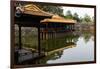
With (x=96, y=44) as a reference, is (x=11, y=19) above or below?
above

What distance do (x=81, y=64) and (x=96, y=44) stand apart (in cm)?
30

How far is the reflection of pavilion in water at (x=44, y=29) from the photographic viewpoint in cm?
220

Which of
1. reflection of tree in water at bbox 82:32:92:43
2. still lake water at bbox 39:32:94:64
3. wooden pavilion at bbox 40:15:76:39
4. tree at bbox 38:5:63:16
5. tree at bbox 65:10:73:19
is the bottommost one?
still lake water at bbox 39:32:94:64

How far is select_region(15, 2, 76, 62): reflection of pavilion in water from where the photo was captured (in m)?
2.20

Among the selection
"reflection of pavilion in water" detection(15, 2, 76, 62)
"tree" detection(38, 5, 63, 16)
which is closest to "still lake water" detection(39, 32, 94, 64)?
"reflection of pavilion in water" detection(15, 2, 76, 62)

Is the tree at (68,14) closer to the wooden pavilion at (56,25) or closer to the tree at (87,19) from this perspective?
the wooden pavilion at (56,25)

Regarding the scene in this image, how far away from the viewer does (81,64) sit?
2420 millimetres

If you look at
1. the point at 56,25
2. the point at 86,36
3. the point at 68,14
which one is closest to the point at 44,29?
the point at 56,25

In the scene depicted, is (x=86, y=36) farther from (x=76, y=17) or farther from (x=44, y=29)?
(x=44, y=29)

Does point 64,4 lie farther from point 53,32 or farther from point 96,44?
point 96,44

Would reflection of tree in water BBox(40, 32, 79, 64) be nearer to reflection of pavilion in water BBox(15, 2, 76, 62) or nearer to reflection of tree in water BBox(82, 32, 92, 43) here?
reflection of pavilion in water BBox(15, 2, 76, 62)

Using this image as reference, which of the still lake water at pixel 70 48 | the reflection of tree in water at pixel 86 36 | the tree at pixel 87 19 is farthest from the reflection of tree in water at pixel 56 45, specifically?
the tree at pixel 87 19

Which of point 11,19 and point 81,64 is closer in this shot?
point 11,19

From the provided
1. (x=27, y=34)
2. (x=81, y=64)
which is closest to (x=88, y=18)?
(x=81, y=64)
